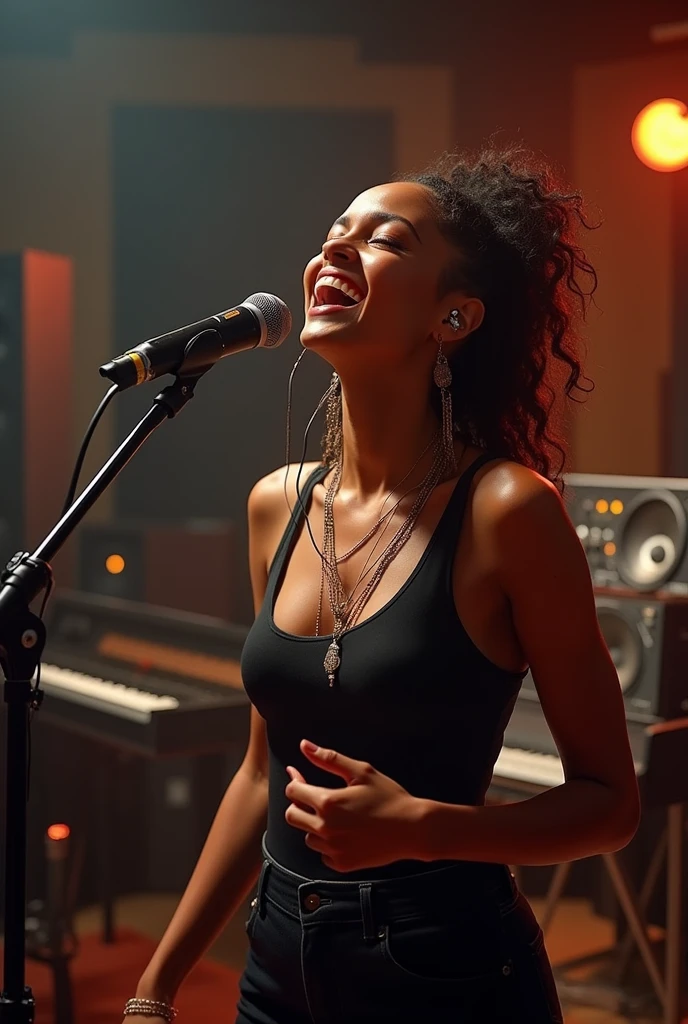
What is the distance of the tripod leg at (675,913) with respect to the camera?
301 cm

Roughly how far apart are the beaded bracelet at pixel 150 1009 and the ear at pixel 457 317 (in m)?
0.91

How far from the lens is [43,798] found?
13.1ft

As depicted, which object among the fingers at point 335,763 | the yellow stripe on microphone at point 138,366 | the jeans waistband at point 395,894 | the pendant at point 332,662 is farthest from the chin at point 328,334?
the jeans waistband at point 395,894

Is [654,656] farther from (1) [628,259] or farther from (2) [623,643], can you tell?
(1) [628,259]

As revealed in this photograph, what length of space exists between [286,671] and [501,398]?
47 centimetres

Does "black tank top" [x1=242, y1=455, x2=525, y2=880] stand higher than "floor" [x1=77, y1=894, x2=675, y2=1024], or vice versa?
"black tank top" [x1=242, y1=455, x2=525, y2=880]

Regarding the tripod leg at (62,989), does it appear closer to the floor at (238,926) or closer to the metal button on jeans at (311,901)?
the floor at (238,926)

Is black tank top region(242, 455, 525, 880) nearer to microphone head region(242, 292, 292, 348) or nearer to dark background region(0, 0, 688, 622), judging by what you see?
microphone head region(242, 292, 292, 348)

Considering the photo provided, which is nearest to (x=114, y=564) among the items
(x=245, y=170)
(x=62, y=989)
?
(x=62, y=989)

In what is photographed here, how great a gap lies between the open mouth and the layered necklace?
0.22 metres

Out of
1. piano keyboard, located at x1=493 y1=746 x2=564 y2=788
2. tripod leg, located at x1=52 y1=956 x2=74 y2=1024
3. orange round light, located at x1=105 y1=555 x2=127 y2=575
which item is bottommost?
tripod leg, located at x1=52 y1=956 x2=74 y2=1024

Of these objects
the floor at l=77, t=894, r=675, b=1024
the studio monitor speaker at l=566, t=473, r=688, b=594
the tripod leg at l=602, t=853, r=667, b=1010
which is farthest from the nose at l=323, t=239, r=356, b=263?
the floor at l=77, t=894, r=675, b=1024

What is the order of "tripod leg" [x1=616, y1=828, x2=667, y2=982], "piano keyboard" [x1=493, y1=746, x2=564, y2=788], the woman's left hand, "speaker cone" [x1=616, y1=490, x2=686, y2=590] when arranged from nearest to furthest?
the woman's left hand < "piano keyboard" [x1=493, y1=746, x2=564, y2=788] < "speaker cone" [x1=616, y1=490, x2=686, y2=590] < "tripod leg" [x1=616, y1=828, x2=667, y2=982]

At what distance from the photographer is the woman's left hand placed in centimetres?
128
